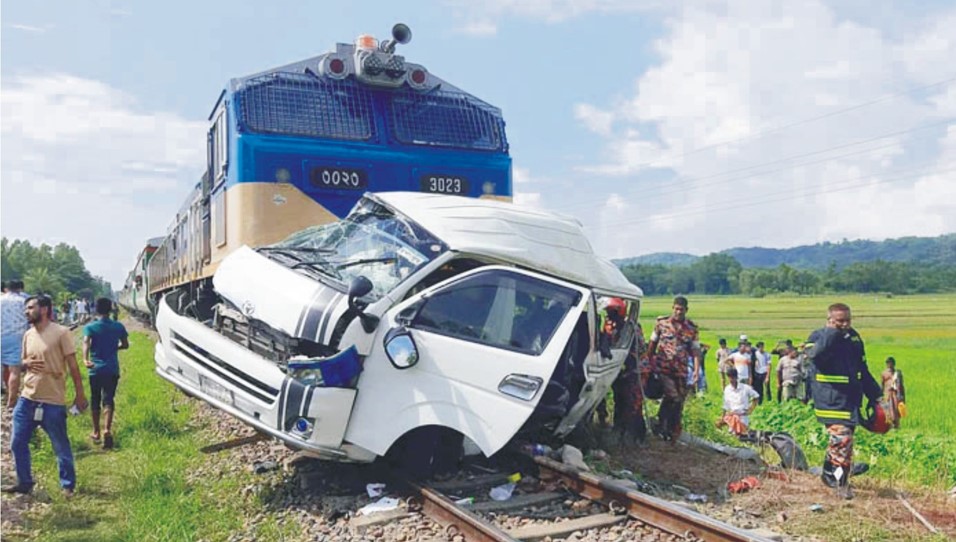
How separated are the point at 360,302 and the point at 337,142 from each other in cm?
348

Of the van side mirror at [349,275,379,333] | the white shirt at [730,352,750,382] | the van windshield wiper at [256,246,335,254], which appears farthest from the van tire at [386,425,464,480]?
the white shirt at [730,352,750,382]

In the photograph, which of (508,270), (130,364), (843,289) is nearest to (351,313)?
(508,270)

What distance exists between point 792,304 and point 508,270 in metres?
69.8

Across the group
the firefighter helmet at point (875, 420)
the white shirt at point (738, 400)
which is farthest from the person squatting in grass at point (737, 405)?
the firefighter helmet at point (875, 420)

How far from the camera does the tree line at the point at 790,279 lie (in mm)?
77625

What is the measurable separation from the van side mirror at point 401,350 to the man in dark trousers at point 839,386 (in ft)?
10.5

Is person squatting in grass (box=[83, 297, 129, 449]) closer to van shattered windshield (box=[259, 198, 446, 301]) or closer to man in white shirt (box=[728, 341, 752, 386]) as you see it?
van shattered windshield (box=[259, 198, 446, 301])

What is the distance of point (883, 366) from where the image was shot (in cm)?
2566

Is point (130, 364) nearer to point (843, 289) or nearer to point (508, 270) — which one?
point (508, 270)

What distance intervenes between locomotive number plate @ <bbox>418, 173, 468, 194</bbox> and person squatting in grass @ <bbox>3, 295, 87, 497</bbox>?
12.8 feet

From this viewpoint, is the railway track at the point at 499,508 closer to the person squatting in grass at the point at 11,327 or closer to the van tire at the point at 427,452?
the van tire at the point at 427,452

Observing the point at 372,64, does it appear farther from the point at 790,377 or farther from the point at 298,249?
the point at 790,377

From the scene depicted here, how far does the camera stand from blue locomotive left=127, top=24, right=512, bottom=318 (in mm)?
8281

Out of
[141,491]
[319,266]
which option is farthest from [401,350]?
[141,491]
